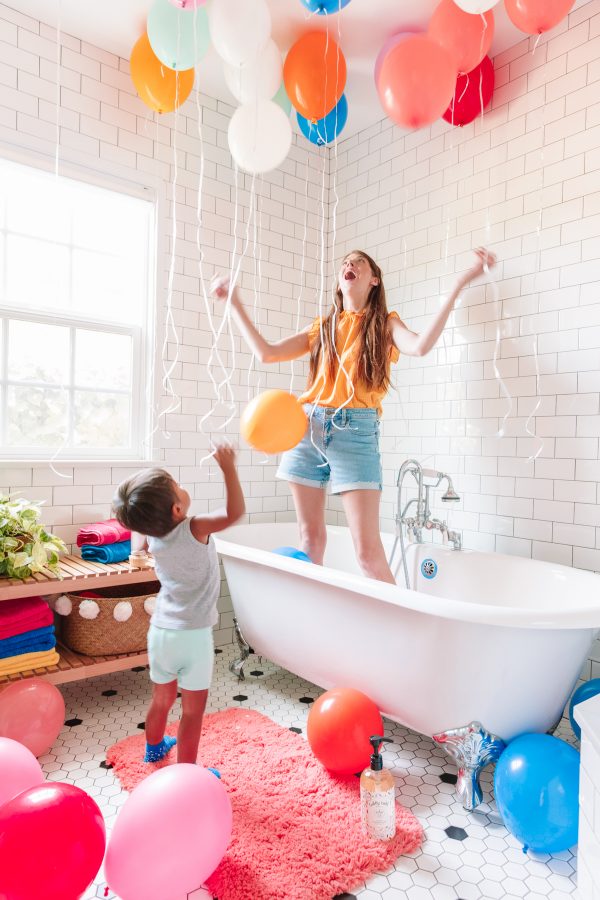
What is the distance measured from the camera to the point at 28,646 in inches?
84.8

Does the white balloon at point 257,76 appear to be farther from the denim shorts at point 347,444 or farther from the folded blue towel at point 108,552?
the folded blue towel at point 108,552

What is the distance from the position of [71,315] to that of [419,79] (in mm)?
1731

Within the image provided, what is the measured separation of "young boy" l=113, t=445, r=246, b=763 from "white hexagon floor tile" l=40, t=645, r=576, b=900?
1.23ft

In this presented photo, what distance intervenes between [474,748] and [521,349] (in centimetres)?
166

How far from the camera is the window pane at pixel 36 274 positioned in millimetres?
2660

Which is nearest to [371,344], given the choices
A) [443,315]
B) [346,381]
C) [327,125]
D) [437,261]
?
[346,381]

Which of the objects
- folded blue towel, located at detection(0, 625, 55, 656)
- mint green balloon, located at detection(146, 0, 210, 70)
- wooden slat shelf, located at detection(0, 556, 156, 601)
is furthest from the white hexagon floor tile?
mint green balloon, located at detection(146, 0, 210, 70)

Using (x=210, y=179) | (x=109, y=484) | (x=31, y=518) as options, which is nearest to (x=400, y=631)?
(x=31, y=518)

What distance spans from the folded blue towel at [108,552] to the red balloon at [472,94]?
2.41 metres

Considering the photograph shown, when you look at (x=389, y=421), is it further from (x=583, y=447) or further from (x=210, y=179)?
(x=210, y=179)

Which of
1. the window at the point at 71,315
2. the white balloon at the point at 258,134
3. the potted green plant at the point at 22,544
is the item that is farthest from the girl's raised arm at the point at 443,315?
the potted green plant at the point at 22,544

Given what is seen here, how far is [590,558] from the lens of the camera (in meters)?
2.41

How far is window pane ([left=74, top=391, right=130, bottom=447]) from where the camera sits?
2.83m

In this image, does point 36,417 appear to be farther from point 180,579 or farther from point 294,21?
point 294,21
